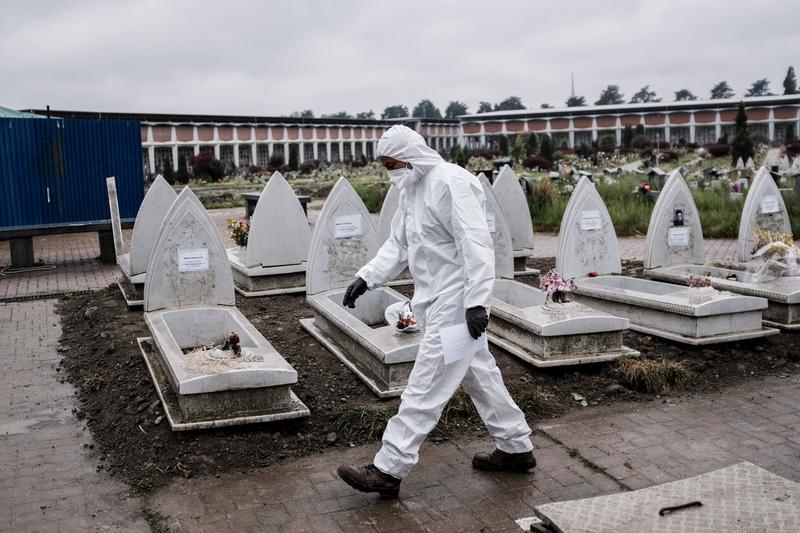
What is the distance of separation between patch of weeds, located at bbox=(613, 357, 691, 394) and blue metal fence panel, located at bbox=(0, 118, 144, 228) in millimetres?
10333

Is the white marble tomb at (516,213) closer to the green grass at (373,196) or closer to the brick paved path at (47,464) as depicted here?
the brick paved path at (47,464)

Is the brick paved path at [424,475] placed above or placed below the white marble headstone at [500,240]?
below

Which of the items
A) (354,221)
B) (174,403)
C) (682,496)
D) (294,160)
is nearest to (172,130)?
(294,160)

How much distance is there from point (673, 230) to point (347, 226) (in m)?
3.90

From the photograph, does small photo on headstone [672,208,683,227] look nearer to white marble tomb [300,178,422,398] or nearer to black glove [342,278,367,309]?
white marble tomb [300,178,422,398]

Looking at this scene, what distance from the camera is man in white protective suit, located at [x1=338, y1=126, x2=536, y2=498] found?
3.95 metres

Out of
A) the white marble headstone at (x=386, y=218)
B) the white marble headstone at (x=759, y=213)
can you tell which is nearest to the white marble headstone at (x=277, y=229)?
the white marble headstone at (x=386, y=218)

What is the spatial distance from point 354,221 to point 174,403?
3.38m

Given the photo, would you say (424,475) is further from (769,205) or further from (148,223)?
(769,205)

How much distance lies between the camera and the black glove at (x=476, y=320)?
3854 millimetres

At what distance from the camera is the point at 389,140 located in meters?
4.24

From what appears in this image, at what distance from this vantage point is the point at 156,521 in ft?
12.7

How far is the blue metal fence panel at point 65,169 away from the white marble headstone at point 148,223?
4.46m

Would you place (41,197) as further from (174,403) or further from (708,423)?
(708,423)
